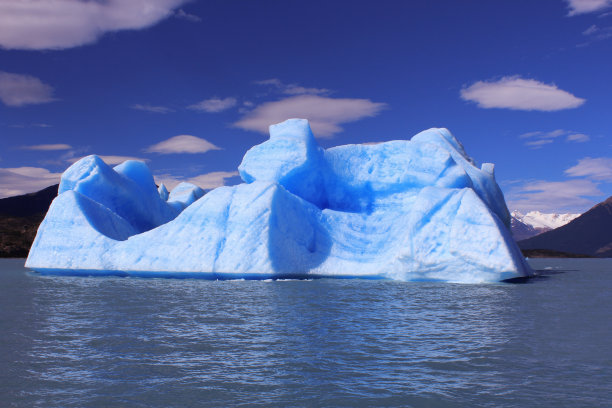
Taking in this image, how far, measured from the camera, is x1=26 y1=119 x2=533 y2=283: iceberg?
54.6 feet

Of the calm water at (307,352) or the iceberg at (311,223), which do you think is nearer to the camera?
the calm water at (307,352)

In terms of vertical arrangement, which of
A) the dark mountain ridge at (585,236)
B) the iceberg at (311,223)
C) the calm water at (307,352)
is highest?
the dark mountain ridge at (585,236)

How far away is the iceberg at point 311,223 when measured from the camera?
1666 centimetres

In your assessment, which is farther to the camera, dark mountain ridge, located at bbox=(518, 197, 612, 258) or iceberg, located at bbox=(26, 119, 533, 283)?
dark mountain ridge, located at bbox=(518, 197, 612, 258)

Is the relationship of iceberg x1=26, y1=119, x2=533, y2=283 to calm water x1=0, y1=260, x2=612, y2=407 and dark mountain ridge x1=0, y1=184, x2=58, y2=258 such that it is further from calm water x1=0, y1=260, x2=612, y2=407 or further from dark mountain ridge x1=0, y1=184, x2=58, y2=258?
dark mountain ridge x1=0, y1=184, x2=58, y2=258

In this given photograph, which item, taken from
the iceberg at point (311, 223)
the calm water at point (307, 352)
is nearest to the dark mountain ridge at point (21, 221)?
the iceberg at point (311, 223)

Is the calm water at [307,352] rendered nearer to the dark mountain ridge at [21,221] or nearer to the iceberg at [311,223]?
the iceberg at [311,223]

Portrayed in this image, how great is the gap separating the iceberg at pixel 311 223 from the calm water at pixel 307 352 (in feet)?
14.5

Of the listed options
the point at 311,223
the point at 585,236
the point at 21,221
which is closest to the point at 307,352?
the point at 311,223

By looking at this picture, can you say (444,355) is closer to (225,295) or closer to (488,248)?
(225,295)

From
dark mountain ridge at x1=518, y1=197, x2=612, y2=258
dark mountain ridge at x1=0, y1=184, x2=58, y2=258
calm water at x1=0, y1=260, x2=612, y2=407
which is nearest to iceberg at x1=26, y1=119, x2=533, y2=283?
calm water at x1=0, y1=260, x2=612, y2=407

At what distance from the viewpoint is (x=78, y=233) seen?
2033cm

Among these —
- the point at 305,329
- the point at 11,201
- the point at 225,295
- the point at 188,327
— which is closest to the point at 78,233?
the point at 225,295

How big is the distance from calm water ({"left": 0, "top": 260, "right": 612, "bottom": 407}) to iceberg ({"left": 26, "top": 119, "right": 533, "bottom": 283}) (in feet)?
14.5
